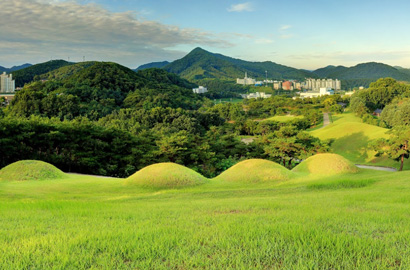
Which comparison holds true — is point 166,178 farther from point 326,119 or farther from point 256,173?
point 326,119

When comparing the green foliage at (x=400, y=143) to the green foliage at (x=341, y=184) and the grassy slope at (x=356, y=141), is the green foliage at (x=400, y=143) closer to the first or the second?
the grassy slope at (x=356, y=141)

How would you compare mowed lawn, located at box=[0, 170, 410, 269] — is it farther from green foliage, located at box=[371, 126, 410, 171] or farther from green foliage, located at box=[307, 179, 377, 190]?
green foliage, located at box=[371, 126, 410, 171]

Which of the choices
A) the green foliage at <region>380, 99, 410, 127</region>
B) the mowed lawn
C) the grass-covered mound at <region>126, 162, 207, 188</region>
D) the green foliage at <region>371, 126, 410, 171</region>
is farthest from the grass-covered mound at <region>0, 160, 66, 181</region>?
the green foliage at <region>380, 99, 410, 127</region>

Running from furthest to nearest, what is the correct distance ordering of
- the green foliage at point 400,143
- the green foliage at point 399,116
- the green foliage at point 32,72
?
the green foliage at point 32,72, the green foliage at point 399,116, the green foliage at point 400,143

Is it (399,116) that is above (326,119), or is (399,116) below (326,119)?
above

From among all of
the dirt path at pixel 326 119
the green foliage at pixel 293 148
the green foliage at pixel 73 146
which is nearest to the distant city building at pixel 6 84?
the green foliage at pixel 73 146

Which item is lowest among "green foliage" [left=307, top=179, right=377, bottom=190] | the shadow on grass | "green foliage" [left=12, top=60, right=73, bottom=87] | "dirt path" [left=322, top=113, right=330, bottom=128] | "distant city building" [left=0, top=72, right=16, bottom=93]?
the shadow on grass

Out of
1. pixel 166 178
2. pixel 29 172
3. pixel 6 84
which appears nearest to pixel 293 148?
pixel 166 178
